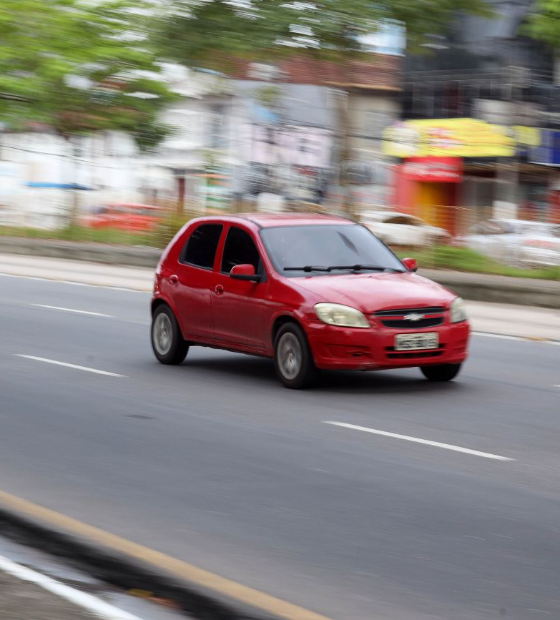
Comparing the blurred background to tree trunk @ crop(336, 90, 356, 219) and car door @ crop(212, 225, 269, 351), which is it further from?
car door @ crop(212, 225, 269, 351)

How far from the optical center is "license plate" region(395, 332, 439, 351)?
12062 mm

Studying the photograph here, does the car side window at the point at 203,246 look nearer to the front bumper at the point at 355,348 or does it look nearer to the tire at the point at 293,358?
the tire at the point at 293,358

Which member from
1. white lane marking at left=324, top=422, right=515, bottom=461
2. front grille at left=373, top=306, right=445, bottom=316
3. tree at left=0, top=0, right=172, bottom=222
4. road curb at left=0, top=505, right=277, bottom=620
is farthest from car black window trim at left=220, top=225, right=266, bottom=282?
road curb at left=0, top=505, right=277, bottom=620

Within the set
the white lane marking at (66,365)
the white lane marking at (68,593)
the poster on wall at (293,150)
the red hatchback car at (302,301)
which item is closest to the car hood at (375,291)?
the red hatchback car at (302,301)

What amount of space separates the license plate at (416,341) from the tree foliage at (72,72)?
19.3ft

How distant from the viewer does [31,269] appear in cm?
3303

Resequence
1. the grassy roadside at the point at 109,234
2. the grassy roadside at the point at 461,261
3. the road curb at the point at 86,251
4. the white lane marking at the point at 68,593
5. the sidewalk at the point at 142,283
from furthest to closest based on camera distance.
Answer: the grassy roadside at the point at 109,234 → the road curb at the point at 86,251 → the grassy roadside at the point at 461,261 → the sidewalk at the point at 142,283 → the white lane marking at the point at 68,593

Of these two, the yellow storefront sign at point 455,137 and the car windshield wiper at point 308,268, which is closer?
the car windshield wiper at point 308,268

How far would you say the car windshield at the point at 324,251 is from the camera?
12914 mm

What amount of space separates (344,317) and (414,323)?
0.63 meters

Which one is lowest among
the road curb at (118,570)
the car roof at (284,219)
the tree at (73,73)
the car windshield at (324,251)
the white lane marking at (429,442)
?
the white lane marking at (429,442)

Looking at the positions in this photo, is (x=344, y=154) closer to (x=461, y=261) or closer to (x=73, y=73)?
(x=461, y=261)

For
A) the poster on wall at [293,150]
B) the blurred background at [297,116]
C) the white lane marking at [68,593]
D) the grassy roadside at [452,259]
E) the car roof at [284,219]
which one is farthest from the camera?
the poster on wall at [293,150]

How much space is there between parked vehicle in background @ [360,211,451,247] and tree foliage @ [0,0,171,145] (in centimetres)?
867
